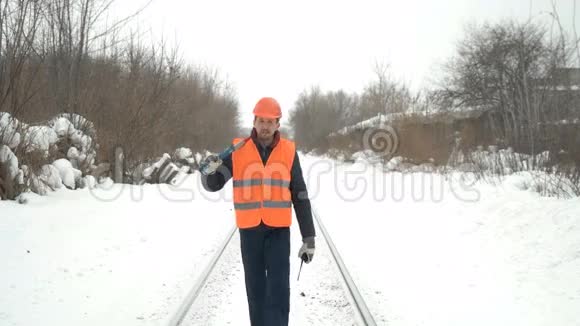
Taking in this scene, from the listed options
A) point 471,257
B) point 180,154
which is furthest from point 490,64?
point 471,257

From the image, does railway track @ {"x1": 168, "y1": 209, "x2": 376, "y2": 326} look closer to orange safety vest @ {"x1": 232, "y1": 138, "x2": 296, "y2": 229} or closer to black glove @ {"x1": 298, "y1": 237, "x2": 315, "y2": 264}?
black glove @ {"x1": 298, "y1": 237, "x2": 315, "y2": 264}

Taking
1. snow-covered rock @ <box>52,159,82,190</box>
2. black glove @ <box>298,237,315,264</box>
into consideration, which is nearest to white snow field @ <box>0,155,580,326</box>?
snow-covered rock @ <box>52,159,82,190</box>

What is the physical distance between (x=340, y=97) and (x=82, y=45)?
182ft

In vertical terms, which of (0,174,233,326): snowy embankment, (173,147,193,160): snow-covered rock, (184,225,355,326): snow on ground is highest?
(173,147,193,160): snow-covered rock

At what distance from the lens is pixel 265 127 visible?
3.41 metres

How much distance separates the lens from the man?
336 cm

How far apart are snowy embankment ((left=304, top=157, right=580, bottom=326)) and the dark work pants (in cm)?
136

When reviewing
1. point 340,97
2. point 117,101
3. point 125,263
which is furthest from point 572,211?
point 340,97

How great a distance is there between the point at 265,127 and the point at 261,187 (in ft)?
1.70

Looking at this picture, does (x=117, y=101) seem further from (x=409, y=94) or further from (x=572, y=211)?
(x=409, y=94)

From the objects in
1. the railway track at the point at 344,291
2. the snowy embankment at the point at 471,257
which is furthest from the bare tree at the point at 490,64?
the railway track at the point at 344,291

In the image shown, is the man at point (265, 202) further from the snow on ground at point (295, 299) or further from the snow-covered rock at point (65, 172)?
the snow-covered rock at point (65, 172)

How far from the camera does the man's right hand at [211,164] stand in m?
3.35

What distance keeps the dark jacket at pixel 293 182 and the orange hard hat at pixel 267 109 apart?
18 cm
